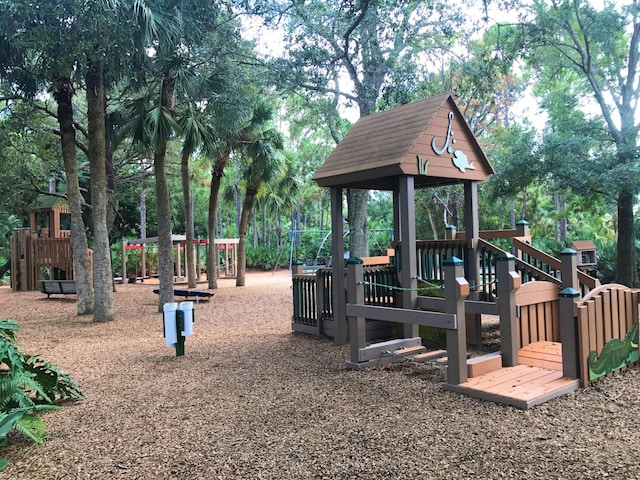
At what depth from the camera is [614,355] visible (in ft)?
16.7

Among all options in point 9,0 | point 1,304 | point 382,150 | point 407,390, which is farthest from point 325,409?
point 1,304

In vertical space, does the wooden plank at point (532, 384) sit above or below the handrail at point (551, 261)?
below

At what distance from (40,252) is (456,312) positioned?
16670 mm

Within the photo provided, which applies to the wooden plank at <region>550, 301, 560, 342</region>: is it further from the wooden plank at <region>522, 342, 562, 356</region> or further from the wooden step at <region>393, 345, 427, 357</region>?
the wooden step at <region>393, 345, 427, 357</region>

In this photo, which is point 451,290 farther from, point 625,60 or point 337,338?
point 625,60

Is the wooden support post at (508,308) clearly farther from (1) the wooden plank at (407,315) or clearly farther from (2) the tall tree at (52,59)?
(2) the tall tree at (52,59)

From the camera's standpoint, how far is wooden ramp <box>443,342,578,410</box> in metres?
4.30

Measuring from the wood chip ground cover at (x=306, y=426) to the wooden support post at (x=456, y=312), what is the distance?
0.82ft

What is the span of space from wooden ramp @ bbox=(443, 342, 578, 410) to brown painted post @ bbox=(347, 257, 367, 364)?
1272 millimetres

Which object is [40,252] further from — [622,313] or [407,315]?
[622,313]

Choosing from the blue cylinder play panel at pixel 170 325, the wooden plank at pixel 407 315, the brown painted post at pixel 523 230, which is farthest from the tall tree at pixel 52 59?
the brown painted post at pixel 523 230

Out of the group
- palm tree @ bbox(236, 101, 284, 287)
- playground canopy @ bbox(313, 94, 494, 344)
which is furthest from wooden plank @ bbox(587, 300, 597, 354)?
palm tree @ bbox(236, 101, 284, 287)

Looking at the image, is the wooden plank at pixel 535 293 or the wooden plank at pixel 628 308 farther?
the wooden plank at pixel 535 293

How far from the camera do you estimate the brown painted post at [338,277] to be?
7.28 metres
